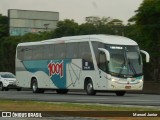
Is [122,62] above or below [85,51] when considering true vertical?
below

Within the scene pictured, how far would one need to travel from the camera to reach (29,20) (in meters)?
94.1

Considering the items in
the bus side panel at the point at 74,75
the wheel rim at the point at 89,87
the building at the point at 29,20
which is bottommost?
the wheel rim at the point at 89,87

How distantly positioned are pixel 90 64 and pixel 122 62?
7.11 ft

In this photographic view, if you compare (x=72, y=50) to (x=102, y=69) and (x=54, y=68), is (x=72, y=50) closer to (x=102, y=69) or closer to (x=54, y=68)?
(x=54, y=68)

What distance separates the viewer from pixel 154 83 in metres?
44.8

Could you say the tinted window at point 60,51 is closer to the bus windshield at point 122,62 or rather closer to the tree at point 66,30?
the bus windshield at point 122,62

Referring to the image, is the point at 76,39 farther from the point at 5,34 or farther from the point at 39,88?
the point at 5,34

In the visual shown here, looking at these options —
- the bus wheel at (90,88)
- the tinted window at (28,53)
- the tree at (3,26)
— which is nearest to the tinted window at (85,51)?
the bus wheel at (90,88)

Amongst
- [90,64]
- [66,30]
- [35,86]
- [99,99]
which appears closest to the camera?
[99,99]

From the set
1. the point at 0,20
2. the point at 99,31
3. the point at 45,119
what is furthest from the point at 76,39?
the point at 0,20

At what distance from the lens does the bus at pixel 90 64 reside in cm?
3647

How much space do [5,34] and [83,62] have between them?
233 feet

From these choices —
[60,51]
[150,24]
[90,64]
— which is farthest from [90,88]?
[150,24]

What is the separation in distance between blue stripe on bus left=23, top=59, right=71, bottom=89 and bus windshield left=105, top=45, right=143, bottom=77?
4240 mm
